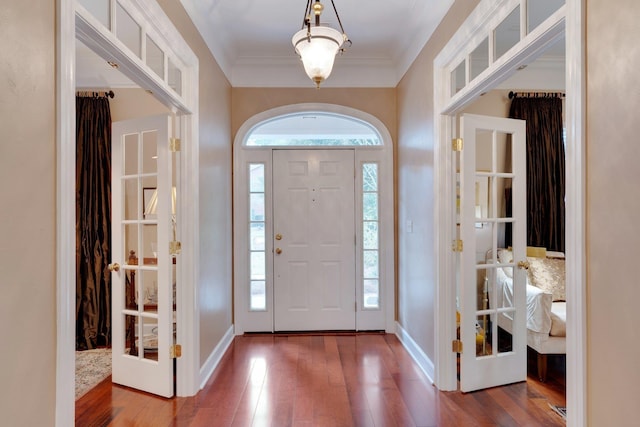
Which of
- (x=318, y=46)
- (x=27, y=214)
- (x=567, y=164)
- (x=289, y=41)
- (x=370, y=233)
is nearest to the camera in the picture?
(x=27, y=214)

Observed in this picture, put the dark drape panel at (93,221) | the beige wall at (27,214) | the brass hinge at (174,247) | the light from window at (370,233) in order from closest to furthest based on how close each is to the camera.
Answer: the beige wall at (27,214) < the brass hinge at (174,247) < the dark drape panel at (93,221) < the light from window at (370,233)

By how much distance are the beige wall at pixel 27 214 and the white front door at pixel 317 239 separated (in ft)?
9.58

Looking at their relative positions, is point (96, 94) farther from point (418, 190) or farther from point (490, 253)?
point (490, 253)

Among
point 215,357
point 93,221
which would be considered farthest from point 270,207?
point 93,221

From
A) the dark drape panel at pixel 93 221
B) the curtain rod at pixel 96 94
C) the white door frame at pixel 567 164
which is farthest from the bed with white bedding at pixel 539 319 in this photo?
the curtain rod at pixel 96 94

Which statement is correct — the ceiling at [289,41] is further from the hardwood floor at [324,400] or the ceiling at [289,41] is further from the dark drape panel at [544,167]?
the hardwood floor at [324,400]

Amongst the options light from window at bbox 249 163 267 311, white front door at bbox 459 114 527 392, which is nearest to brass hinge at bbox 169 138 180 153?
light from window at bbox 249 163 267 311

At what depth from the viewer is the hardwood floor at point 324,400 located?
90.9 inches

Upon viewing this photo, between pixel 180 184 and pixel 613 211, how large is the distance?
A: 248cm

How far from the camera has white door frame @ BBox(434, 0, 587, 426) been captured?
135cm

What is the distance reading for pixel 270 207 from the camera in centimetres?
412

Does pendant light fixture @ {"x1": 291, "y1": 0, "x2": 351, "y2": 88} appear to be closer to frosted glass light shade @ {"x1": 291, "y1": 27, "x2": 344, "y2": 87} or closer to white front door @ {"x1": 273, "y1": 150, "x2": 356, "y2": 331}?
frosted glass light shade @ {"x1": 291, "y1": 27, "x2": 344, "y2": 87}

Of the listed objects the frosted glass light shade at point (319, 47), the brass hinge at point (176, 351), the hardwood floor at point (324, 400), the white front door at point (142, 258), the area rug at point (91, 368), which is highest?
the frosted glass light shade at point (319, 47)

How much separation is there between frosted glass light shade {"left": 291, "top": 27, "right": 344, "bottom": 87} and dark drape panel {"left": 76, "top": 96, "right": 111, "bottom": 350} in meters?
2.60
